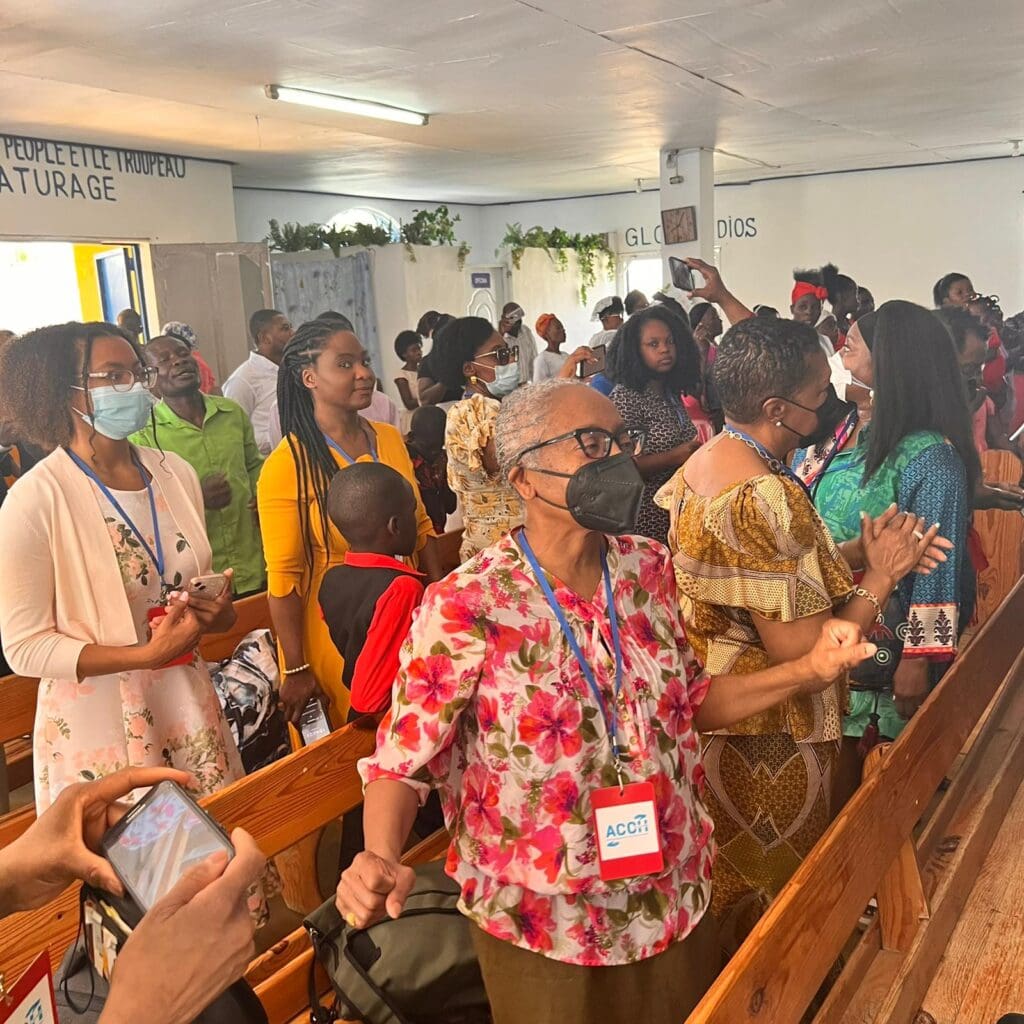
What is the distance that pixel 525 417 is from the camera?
1785 millimetres

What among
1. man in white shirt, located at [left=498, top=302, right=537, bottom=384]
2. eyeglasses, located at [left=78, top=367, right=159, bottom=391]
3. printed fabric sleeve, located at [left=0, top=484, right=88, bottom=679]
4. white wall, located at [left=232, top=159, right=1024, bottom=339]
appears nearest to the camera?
printed fabric sleeve, located at [left=0, top=484, right=88, bottom=679]

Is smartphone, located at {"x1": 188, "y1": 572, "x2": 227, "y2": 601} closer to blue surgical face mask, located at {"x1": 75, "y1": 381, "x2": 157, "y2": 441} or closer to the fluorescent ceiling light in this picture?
blue surgical face mask, located at {"x1": 75, "y1": 381, "x2": 157, "y2": 441}

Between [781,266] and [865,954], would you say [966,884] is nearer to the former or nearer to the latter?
[865,954]

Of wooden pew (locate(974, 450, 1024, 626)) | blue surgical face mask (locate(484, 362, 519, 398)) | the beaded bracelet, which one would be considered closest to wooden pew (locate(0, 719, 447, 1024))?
the beaded bracelet

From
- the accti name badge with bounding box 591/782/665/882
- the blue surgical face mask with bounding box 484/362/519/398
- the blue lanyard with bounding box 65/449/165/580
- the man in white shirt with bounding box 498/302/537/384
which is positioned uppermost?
the man in white shirt with bounding box 498/302/537/384

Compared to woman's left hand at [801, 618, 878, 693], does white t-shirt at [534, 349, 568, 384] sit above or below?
above

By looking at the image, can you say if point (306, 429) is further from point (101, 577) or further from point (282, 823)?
point (282, 823)

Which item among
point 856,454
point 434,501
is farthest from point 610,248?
point 856,454

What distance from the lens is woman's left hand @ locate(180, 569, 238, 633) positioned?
7.81 feet

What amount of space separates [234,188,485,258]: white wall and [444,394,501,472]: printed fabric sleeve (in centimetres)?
850

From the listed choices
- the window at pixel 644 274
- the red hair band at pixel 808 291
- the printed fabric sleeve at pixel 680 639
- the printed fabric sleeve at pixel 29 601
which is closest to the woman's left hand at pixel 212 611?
the printed fabric sleeve at pixel 29 601

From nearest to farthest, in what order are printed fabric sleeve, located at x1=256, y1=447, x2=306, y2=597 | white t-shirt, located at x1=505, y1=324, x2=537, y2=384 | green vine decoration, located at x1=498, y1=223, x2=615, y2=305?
printed fabric sleeve, located at x1=256, y1=447, x2=306, y2=597, white t-shirt, located at x1=505, y1=324, x2=537, y2=384, green vine decoration, located at x1=498, y1=223, x2=615, y2=305

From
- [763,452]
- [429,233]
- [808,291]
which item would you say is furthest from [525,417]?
[429,233]

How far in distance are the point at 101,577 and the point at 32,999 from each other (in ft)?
4.69
